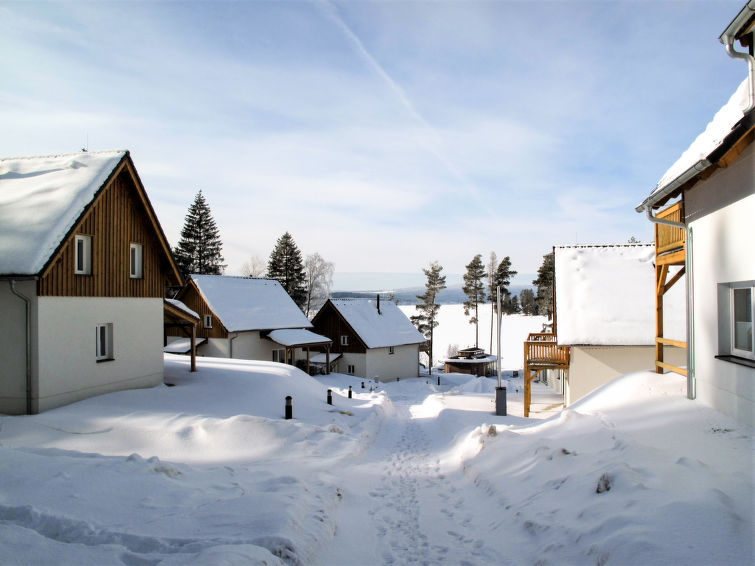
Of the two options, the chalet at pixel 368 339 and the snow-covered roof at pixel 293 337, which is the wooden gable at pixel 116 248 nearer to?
the snow-covered roof at pixel 293 337

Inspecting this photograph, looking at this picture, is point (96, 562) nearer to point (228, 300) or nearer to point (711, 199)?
point (711, 199)

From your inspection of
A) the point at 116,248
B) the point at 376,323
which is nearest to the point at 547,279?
the point at 376,323

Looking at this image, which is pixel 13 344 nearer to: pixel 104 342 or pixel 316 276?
pixel 104 342

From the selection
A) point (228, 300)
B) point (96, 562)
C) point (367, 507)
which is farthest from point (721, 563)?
point (228, 300)

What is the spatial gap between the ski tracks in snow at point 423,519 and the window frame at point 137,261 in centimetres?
1079

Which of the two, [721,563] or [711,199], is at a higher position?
[711,199]

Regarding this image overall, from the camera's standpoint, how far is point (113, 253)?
14.8 metres

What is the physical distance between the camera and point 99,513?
5.61 m

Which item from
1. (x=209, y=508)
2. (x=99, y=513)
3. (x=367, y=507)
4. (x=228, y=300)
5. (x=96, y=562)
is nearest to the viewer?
(x=96, y=562)

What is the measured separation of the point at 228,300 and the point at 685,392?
2967 centimetres

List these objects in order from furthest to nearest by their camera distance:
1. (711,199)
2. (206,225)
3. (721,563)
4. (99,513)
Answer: (206,225)
(711,199)
(99,513)
(721,563)

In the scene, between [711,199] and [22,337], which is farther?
[22,337]

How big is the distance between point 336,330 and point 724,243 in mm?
34025

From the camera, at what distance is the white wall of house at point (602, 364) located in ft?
62.6
